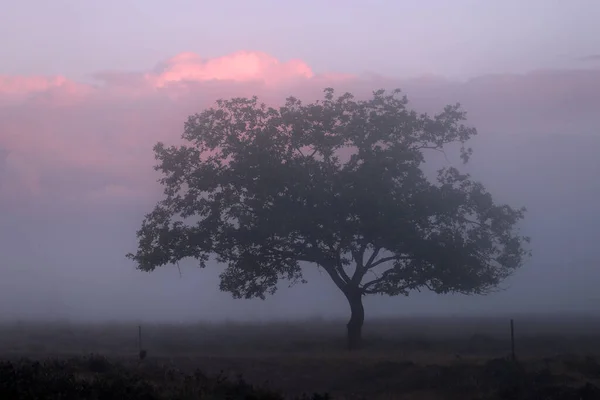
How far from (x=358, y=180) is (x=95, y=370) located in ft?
57.4

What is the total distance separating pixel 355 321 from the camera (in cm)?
3950

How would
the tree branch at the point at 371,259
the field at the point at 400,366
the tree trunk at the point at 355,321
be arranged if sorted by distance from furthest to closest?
1. the tree branch at the point at 371,259
2. the tree trunk at the point at 355,321
3. the field at the point at 400,366

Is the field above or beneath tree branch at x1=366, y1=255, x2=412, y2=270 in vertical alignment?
beneath

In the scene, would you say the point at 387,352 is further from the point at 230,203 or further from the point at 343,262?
the point at 230,203

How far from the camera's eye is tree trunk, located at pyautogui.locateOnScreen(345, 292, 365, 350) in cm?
3894

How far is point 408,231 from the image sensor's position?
37.3 m

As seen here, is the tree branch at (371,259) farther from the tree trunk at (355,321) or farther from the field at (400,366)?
the field at (400,366)

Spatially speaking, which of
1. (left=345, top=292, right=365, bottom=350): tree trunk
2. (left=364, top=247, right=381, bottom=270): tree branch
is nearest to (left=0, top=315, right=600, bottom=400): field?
(left=345, top=292, right=365, bottom=350): tree trunk

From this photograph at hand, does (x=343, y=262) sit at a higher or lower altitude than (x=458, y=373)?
higher

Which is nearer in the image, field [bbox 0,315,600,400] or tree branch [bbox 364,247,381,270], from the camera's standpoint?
field [bbox 0,315,600,400]

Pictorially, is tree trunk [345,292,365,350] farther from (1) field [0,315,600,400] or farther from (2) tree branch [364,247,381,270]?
(2) tree branch [364,247,381,270]

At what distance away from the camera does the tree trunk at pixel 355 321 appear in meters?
38.9

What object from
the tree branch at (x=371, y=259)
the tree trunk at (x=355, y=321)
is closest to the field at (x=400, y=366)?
the tree trunk at (x=355, y=321)

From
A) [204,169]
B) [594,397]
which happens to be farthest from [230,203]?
[594,397]
